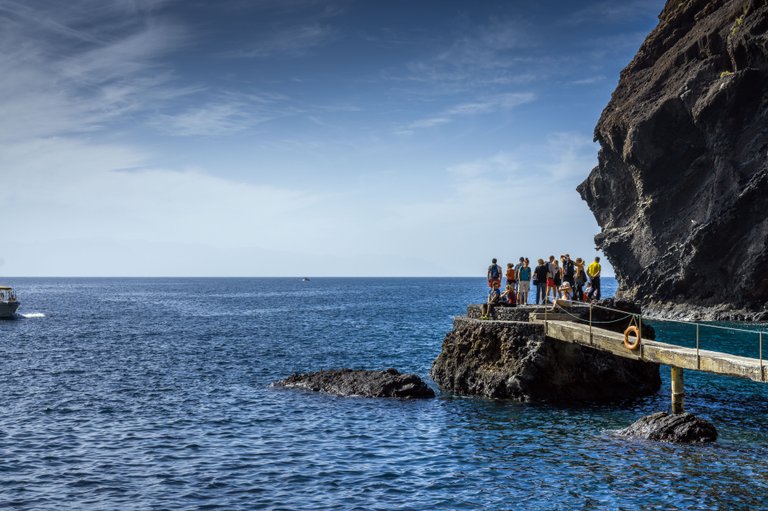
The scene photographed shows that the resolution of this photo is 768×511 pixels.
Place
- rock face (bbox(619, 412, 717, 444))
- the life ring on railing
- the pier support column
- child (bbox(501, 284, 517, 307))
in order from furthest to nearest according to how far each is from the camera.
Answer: child (bbox(501, 284, 517, 307)) < the life ring on railing < the pier support column < rock face (bbox(619, 412, 717, 444))

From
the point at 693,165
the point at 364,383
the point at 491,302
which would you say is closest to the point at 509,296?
the point at 491,302

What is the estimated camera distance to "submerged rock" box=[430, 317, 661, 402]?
24.8 meters

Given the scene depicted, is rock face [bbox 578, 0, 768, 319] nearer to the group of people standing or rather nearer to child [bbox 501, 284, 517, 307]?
the group of people standing

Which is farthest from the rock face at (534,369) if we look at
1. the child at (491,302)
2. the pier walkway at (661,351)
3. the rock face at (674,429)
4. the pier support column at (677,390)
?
the rock face at (674,429)

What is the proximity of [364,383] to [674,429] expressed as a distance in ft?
40.8

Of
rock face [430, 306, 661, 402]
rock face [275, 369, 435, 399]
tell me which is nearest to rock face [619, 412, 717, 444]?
rock face [430, 306, 661, 402]

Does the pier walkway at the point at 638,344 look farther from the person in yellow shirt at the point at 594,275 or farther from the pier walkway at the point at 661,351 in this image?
the person in yellow shirt at the point at 594,275

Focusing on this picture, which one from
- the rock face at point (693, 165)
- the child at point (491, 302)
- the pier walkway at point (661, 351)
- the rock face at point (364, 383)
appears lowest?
the rock face at point (364, 383)

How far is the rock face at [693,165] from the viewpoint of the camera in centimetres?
5850

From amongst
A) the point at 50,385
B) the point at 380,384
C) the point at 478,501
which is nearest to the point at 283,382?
the point at 380,384

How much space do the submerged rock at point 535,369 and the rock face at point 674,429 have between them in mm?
4952

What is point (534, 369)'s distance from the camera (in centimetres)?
2475

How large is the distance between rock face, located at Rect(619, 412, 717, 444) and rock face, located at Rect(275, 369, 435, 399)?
876 centimetres

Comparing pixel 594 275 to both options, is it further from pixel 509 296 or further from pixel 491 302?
pixel 491 302
